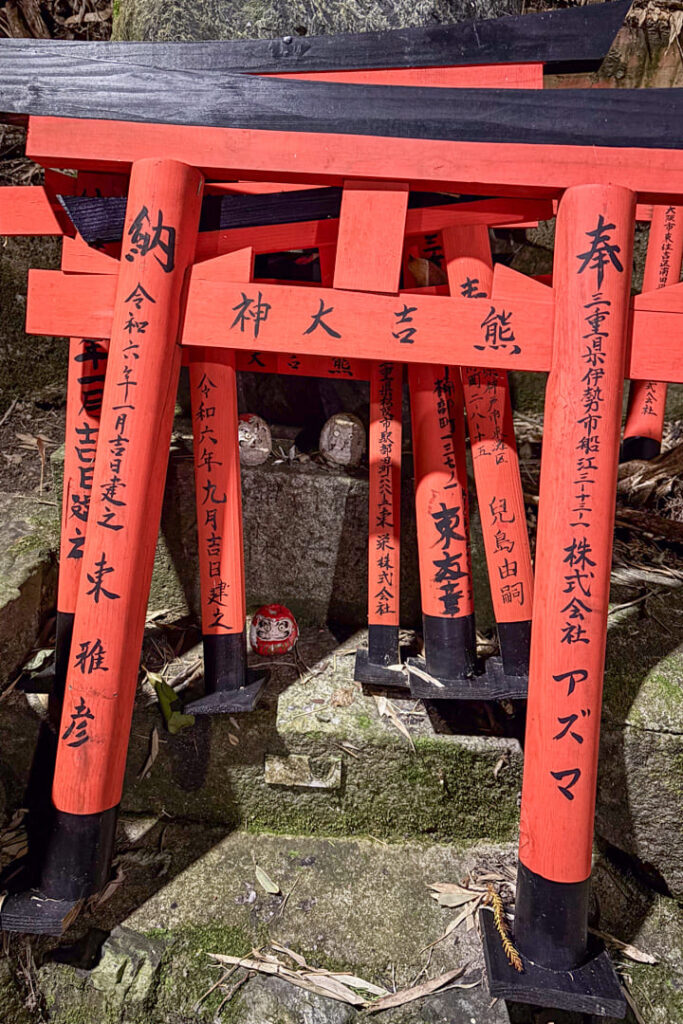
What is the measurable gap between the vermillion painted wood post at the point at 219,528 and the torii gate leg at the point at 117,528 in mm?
366

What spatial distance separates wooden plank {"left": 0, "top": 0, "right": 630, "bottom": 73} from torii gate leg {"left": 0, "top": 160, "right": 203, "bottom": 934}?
52cm

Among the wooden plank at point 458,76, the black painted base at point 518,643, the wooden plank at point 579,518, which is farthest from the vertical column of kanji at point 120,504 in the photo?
the black painted base at point 518,643

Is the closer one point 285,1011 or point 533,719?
point 533,719

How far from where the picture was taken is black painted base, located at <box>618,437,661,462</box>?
118 inches

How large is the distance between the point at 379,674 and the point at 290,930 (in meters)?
0.81

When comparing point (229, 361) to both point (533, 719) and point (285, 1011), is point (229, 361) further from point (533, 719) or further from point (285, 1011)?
point (285, 1011)

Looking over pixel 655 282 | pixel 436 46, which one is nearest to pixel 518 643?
pixel 436 46

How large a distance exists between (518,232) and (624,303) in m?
2.34

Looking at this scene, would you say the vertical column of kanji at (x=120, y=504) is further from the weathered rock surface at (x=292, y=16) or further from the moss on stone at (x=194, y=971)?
the weathered rock surface at (x=292, y=16)

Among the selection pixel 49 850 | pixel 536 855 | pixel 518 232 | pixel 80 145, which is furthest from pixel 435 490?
pixel 518 232

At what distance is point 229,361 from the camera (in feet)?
6.96

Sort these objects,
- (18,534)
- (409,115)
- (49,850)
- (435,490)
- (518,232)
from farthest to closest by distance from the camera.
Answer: (518,232), (18,534), (435,490), (49,850), (409,115)

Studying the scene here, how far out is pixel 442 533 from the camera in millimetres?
2035

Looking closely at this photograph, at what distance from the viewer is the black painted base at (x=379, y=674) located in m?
2.13
